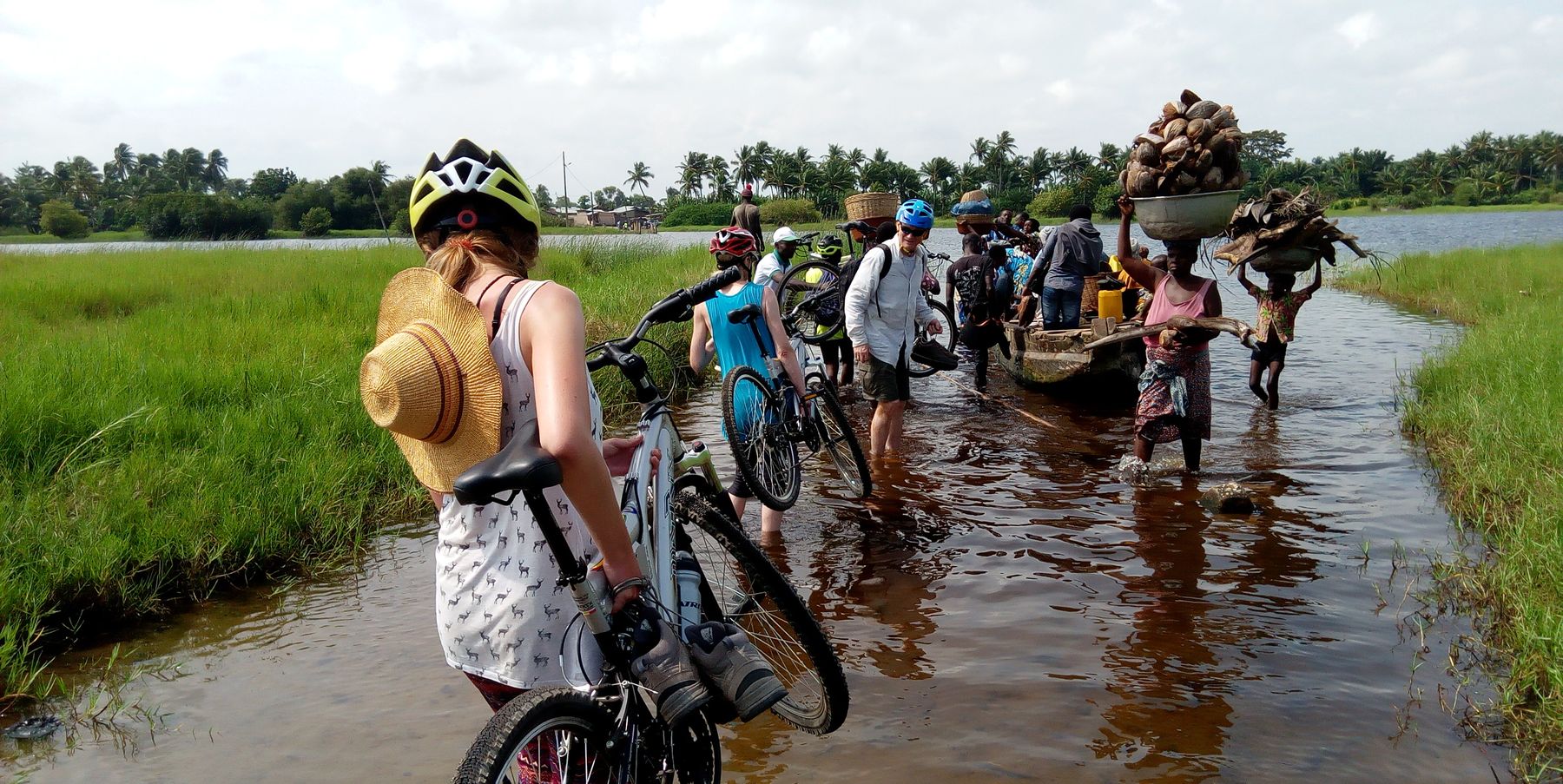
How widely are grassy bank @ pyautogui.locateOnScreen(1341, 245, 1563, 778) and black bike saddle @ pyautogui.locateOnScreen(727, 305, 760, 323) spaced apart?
376 centimetres

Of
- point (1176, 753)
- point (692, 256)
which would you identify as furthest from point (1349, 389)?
point (692, 256)

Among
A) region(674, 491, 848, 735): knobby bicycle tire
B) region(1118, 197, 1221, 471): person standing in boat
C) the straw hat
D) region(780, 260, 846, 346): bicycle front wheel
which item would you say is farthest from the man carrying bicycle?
the straw hat

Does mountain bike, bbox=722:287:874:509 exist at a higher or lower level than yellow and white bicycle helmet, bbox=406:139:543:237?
lower

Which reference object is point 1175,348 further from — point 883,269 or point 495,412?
point 495,412

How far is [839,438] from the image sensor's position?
6.54 meters

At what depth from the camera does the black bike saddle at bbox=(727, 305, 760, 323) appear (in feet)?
18.0

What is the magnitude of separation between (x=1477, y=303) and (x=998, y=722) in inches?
657

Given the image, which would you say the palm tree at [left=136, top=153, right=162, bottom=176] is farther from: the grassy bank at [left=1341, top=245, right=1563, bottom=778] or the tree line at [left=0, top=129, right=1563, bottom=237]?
the grassy bank at [left=1341, top=245, right=1563, bottom=778]

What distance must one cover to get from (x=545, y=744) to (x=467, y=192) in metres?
1.17

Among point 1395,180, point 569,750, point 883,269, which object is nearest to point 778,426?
point 883,269

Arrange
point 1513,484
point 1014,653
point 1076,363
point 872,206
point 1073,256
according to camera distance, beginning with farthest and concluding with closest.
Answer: point 872,206 < point 1073,256 < point 1076,363 < point 1513,484 < point 1014,653

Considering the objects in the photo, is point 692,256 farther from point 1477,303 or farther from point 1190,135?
point 1190,135

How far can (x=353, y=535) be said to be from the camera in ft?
19.8

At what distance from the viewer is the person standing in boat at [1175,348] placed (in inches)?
255
